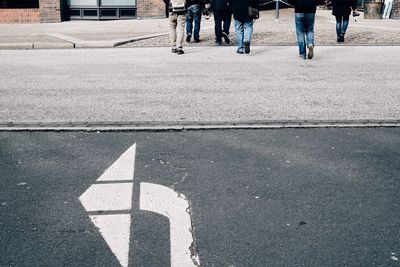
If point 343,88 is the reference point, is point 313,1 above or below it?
above

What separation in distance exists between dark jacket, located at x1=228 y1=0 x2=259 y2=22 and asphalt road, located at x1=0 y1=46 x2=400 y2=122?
913 millimetres

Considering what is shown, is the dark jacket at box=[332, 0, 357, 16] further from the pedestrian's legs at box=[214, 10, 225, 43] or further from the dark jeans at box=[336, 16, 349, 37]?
the pedestrian's legs at box=[214, 10, 225, 43]

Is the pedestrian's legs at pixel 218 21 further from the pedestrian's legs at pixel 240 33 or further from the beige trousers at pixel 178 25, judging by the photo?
the beige trousers at pixel 178 25

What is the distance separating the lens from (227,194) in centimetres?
436

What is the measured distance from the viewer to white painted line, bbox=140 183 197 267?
3.37 meters

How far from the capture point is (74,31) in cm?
1845

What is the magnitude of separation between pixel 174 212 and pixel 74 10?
67.6 feet

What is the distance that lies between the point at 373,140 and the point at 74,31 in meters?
14.5

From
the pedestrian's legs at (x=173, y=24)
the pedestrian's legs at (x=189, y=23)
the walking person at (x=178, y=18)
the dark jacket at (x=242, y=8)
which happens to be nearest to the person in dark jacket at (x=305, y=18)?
the dark jacket at (x=242, y=8)

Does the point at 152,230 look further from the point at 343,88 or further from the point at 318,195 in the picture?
the point at 343,88

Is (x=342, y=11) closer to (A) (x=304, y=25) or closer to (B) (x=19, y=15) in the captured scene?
(A) (x=304, y=25)

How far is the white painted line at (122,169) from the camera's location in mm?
4734

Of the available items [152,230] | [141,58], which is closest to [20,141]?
[152,230]

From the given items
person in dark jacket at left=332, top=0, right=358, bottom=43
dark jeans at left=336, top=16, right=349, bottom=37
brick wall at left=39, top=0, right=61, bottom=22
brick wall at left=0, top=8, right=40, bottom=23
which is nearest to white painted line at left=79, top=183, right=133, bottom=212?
person in dark jacket at left=332, top=0, right=358, bottom=43
